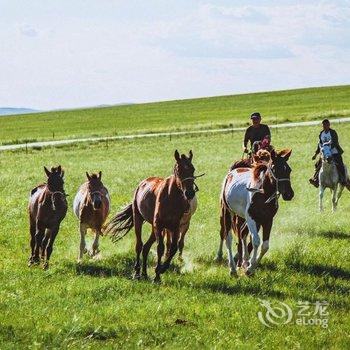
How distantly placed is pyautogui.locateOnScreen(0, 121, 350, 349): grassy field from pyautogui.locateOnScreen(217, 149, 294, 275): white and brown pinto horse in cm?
65

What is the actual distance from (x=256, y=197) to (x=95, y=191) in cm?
387

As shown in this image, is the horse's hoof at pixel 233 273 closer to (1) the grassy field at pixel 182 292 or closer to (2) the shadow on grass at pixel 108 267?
(1) the grassy field at pixel 182 292

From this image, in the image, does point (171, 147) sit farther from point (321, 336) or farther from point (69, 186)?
point (321, 336)

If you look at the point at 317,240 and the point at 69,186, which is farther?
the point at 69,186

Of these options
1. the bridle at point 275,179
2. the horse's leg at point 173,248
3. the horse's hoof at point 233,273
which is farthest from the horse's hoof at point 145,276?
the bridle at point 275,179

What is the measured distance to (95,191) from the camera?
44.4ft

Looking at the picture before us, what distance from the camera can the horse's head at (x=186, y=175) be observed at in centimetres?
1071

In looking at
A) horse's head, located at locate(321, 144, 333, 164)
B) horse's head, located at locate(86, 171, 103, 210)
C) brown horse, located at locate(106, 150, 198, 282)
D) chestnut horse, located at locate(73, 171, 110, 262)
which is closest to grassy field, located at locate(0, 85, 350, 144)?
horse's head, located at locate(321, 144, 333, 164)

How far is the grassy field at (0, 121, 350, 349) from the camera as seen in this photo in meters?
8.41

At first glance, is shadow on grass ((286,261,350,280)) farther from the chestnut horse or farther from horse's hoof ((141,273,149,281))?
the chestnut horse

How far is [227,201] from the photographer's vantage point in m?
12.4

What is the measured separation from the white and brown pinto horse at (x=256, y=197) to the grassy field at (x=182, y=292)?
0.65m

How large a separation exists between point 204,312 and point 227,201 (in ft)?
11.4

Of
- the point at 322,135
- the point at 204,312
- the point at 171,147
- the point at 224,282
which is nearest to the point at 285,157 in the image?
the point at 224,282
